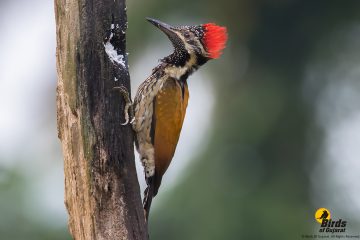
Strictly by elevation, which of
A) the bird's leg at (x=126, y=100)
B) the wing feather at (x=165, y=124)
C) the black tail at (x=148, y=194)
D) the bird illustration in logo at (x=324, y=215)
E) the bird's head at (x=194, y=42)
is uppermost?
the bird's head at (x=194, y=42)

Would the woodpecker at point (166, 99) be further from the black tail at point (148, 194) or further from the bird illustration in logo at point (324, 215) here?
the bird illustration in logo at point (324, 215)

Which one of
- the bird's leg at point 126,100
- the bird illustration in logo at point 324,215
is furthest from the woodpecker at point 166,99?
the bird illustration in logo at point 324,215

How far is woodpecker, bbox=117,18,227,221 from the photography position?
700 centimetres

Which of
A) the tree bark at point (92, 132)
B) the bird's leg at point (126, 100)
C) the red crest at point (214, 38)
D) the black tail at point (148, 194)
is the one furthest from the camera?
the red crest at point (214, 38)

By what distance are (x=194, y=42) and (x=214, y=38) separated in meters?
0.18

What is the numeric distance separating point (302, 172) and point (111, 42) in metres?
6.65

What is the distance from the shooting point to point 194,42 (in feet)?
24.2

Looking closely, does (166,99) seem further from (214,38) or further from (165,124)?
(214,38)

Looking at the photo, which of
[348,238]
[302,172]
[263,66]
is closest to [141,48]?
[263,66]

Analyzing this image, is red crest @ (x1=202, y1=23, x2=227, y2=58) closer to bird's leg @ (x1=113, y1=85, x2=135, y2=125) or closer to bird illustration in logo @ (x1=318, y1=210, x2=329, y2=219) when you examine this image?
bird's leg @ (x1=113, y1=85, x2=135, y2=125)

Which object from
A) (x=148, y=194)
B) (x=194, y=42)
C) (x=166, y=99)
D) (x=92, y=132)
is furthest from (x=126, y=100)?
(x=194, y=42)

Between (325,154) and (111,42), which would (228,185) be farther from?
(111,42)

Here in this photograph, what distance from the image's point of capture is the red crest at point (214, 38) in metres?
7.30

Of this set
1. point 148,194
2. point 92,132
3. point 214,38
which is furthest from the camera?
point 214,38
